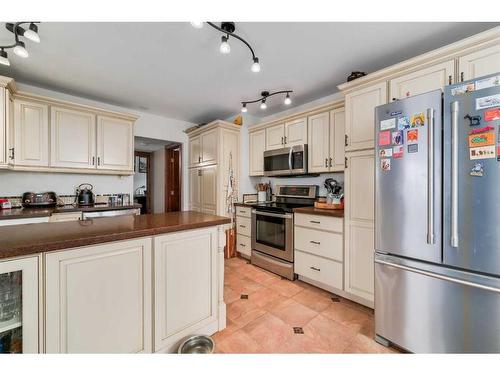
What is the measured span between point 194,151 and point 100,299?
3.20 m

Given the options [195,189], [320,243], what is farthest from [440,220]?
[195,189]

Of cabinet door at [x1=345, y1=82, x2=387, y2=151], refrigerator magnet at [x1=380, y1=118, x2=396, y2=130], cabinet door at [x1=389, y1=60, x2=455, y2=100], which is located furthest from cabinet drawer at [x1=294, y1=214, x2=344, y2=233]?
cabinet door at [x1=389, y1=60, x2=455, y2=100]

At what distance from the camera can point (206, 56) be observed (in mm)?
2068

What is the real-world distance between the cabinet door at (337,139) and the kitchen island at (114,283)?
67.7 inches

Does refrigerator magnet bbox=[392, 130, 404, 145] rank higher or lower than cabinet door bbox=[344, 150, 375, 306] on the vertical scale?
higher

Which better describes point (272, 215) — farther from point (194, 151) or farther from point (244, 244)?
point (194, 151)

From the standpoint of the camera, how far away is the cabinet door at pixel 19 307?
922 mm

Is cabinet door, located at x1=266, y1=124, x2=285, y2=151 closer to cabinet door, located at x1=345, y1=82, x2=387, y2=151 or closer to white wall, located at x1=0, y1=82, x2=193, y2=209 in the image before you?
cabinet door, located at x1=345, y1=82, x2=387, y2=151

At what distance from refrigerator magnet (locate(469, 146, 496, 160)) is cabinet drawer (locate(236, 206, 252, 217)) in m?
2.54

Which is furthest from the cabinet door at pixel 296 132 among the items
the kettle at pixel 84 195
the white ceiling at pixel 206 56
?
the kettle at pixel 84 195

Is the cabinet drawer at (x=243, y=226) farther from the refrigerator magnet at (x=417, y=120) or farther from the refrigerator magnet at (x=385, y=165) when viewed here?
the refrigerator magnet at (x=417, y=120)

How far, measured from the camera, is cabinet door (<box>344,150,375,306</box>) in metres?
2.01
